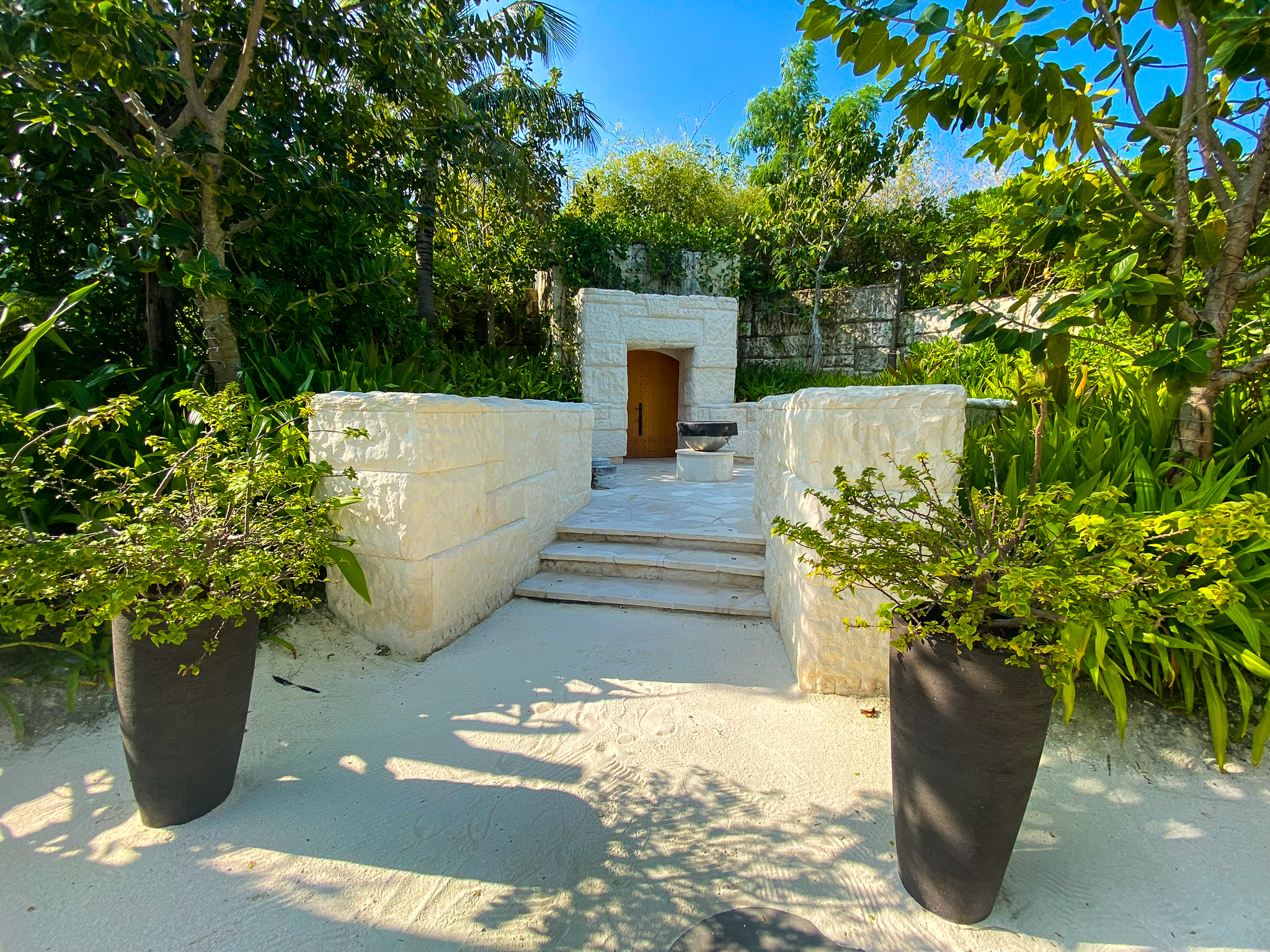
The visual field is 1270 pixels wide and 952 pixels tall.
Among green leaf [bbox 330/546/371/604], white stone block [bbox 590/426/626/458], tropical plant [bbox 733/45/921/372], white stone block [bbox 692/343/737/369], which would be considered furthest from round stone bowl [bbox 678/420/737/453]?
green leaf [bbox 330/546/371/604]

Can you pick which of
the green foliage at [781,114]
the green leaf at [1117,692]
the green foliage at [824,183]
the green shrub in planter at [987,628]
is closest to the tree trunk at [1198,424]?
the green leaf at [1117,692]

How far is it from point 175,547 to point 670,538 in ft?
9.90

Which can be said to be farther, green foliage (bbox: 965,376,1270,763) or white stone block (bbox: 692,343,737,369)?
white stone block (bbox: 692,343,737,369)

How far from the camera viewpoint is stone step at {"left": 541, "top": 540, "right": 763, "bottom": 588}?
3.68m

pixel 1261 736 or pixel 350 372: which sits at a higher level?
pixel 350 372

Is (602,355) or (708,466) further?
(602,355)

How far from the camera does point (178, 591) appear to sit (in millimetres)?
1765

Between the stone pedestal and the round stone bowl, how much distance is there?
0.07m

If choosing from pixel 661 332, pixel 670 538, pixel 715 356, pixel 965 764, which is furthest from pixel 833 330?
pixel 965 764

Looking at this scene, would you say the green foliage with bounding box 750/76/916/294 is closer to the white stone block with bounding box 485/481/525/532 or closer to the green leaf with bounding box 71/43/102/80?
the white stone block with bounding box 485/481/525/532

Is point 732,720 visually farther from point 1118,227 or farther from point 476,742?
point 1118,227

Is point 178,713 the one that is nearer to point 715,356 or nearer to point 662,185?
point 715,356

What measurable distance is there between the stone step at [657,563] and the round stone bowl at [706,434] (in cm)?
299

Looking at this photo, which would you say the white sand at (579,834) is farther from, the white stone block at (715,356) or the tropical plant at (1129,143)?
the white stone block at (715,356)
